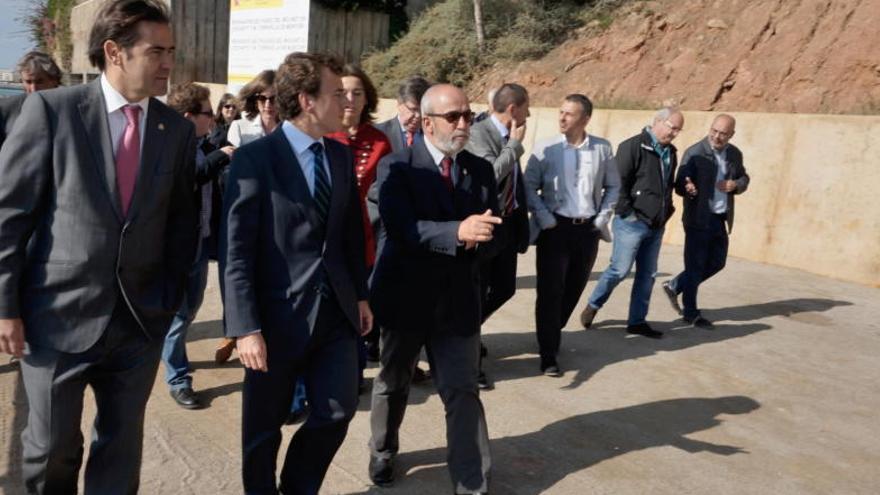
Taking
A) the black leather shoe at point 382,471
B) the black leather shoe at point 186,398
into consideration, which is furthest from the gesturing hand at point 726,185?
the black leather shoe at point 186,398

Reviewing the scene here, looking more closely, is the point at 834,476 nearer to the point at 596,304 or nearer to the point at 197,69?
the point at 596,304

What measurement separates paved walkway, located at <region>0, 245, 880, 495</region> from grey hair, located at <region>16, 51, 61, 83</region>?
190 cm

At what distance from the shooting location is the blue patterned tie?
10.1ft

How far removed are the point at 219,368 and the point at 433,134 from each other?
2612mm

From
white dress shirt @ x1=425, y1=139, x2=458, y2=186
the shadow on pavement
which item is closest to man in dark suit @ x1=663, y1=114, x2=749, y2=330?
the shadow on pavement

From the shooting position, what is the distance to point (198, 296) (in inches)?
188

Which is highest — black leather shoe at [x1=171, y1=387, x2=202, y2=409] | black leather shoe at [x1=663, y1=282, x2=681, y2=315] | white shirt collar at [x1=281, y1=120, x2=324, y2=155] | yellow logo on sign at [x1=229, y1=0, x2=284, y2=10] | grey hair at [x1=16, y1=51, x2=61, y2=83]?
yellow logo on sign at [x1=229, y1=0, x2=284, y2=10]

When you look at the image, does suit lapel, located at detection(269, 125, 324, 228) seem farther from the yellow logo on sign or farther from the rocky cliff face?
the yellow logo on sign

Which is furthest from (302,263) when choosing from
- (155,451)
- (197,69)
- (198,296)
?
(197,69)

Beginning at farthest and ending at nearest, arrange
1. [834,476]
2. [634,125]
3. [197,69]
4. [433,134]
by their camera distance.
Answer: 1. [197,69]
2. [634,125]
3. [834,476]
4. [433,134]

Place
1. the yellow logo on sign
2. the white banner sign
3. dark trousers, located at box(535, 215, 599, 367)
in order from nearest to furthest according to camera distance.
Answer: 1. dark trousers, located at box(535, 215, 599, 367)
2. the white banner sign
3. the yellow logo on sign

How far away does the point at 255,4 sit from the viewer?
614 inches

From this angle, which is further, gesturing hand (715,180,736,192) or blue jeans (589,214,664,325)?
gesturing hand (715,180,736,192)

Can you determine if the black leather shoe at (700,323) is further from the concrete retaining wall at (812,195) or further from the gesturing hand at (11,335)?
the gesturing hand at (11,335)
